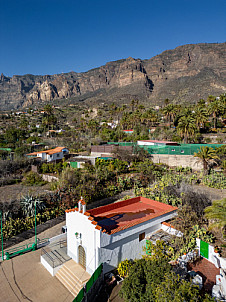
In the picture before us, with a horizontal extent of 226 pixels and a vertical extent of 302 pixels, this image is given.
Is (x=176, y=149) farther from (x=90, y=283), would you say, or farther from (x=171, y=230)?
(x=90, y=283)

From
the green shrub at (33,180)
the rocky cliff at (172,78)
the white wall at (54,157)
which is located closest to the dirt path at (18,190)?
the green shrub at (33,180)

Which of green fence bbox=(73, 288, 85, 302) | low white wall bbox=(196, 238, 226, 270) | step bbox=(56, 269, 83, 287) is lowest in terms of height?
step bbox=(56, 269, 83, 287)

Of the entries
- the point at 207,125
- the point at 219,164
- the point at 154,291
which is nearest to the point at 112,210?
the point at 154,291

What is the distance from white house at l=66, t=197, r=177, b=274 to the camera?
835 centimetres

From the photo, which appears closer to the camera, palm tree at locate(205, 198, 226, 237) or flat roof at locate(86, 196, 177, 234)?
palm tree at locate(205, 198, 226, 237)

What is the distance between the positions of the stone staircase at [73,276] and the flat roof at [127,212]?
2.09 metres

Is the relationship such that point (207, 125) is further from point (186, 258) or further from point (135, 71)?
point (135, 71)

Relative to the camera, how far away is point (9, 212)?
1311 cm

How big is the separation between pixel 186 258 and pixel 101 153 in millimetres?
26943

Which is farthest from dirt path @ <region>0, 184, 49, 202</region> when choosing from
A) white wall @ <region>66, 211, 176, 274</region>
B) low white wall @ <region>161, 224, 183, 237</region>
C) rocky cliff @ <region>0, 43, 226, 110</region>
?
rocky cliff @ <region>0, 43, 226, 110</region>

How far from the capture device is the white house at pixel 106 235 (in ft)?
27.4

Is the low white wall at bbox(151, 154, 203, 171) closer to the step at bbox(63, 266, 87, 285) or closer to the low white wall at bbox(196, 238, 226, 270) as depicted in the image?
the low white wall at bbox(196, 238, 226, 270)

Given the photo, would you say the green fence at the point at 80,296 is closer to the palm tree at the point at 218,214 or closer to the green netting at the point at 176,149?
the palm tree at the point at 218,214

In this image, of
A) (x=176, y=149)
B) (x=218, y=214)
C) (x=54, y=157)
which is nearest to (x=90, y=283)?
(x=218, y=214)
